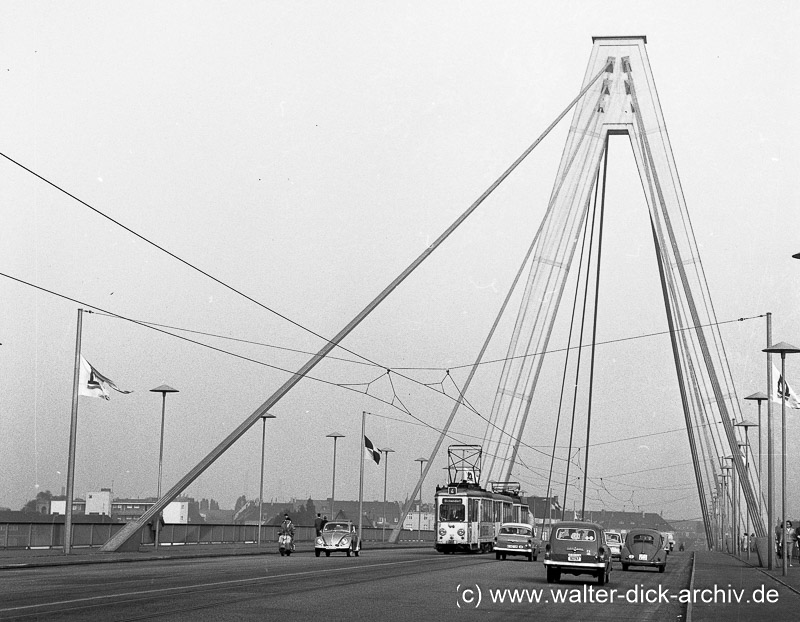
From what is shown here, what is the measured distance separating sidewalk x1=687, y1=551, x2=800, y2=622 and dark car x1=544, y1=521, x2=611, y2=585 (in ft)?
7.53

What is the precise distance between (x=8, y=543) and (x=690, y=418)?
32.6 meters

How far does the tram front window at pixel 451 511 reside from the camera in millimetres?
53062

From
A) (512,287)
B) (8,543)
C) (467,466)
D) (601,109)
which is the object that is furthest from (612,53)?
(8,543)

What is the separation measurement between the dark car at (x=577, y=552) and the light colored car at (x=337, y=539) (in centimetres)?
1697

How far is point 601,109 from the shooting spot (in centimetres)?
5147

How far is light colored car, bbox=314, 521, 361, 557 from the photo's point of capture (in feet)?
143

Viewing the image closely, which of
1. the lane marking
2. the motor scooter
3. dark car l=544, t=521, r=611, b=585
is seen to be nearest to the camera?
the lane marking

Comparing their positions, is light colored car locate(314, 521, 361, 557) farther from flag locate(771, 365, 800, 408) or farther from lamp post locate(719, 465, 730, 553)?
lamp post locate(719, 465, 730, 553)

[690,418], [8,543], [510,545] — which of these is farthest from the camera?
[690,418]

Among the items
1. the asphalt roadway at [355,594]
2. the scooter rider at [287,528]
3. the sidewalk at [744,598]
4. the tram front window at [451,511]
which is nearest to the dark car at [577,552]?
the asphalt roadway at [355,594]

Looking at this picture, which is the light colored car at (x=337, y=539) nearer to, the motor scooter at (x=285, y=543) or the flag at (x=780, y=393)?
the motor scooter at (x=285, y=543)

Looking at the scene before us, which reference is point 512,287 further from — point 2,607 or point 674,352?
point 2,607

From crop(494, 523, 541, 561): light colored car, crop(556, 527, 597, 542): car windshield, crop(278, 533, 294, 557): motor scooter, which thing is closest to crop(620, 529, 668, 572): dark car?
crop(494, 523, 541, 561): light colored car

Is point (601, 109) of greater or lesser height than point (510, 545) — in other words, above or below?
above
